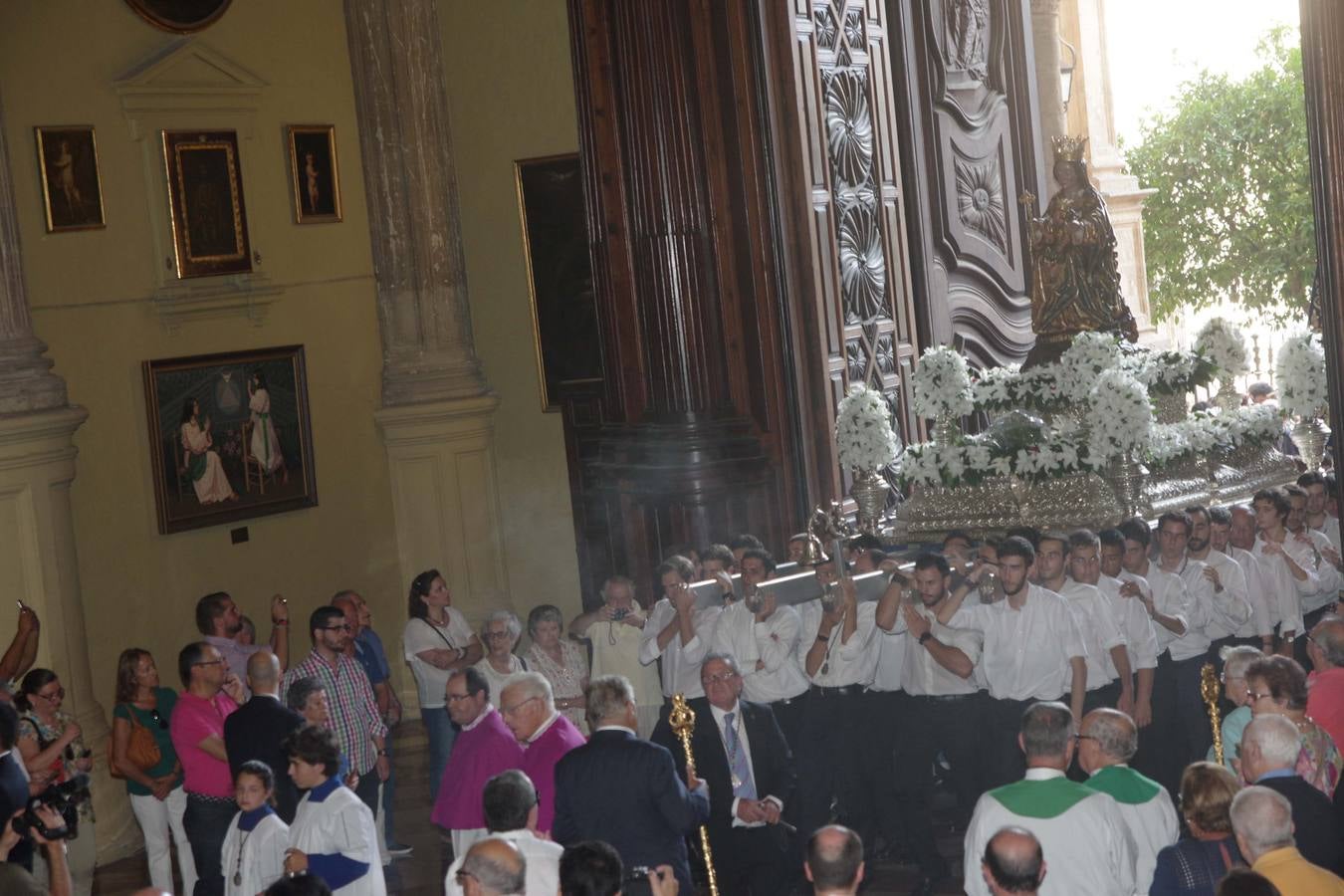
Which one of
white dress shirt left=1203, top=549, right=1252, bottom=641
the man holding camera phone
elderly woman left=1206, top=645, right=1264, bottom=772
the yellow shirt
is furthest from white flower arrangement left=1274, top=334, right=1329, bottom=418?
the man holding camera phone

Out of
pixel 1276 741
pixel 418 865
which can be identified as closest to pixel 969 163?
pixel 418 865

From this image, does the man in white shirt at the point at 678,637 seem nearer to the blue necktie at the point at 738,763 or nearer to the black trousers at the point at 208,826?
the blue necktie at the point at 738,763

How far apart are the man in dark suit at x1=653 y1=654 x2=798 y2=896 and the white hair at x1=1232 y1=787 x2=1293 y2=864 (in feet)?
8.59

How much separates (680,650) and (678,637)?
0.09 metres

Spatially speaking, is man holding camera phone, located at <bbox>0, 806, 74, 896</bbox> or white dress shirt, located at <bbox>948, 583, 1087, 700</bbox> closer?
man holding camera phone, located at <bbox>0, 806, 74, 896</bbox>

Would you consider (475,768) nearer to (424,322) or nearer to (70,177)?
(70,177)

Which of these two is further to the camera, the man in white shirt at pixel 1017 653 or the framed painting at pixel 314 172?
the framed painting at pixel 314 172

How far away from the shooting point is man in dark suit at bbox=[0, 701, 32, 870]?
6.18 metres

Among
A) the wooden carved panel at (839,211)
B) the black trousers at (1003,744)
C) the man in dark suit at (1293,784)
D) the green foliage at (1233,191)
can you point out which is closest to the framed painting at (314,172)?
the wooden carved panel at (839,211)

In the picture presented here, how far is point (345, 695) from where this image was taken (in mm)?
8219

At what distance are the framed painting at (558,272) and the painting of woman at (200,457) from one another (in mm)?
2545

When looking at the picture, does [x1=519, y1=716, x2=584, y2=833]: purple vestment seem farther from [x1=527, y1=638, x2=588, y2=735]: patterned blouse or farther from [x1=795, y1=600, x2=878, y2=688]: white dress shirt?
[x1=527, y1=638, x2=588, y2=735]: patterned blouse

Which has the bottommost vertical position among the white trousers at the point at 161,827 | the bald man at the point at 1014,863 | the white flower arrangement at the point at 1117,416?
the white trousers at the point at 161,827

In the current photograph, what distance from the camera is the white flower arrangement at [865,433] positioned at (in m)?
10.9
